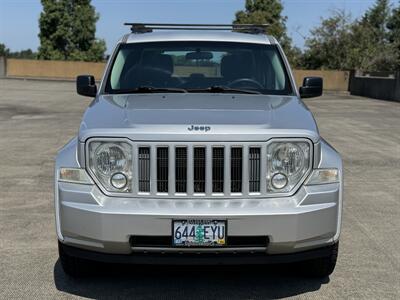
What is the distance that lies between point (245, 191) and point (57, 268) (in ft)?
5.91

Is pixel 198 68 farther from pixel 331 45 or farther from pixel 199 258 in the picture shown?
pixel 331 45

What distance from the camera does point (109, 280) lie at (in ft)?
14.3

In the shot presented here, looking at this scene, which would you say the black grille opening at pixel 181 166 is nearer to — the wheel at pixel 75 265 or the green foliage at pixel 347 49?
the wheel at pixel 75 265

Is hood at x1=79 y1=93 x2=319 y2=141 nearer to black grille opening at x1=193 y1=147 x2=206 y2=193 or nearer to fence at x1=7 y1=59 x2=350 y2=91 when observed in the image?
black grille opening at x1=193 y1=147 x2=206 y2=193

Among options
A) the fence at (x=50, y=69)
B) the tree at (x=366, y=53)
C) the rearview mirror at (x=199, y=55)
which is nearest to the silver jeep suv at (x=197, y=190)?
the rearview mirror at (x=199, y=55)

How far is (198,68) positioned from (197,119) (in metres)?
1.51

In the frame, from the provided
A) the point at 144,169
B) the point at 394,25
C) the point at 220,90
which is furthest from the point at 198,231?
the point at 394,25

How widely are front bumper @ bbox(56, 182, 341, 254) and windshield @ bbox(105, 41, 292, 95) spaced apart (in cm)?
146

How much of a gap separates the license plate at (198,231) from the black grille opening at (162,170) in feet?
0.83

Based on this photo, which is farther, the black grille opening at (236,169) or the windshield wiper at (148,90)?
the windshield wiper at (148,90)

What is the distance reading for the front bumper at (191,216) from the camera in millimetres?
3590

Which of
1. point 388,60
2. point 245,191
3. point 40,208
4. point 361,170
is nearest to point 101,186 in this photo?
point 245,191

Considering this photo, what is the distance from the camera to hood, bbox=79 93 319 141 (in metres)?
3.67

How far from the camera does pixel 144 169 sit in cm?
371
